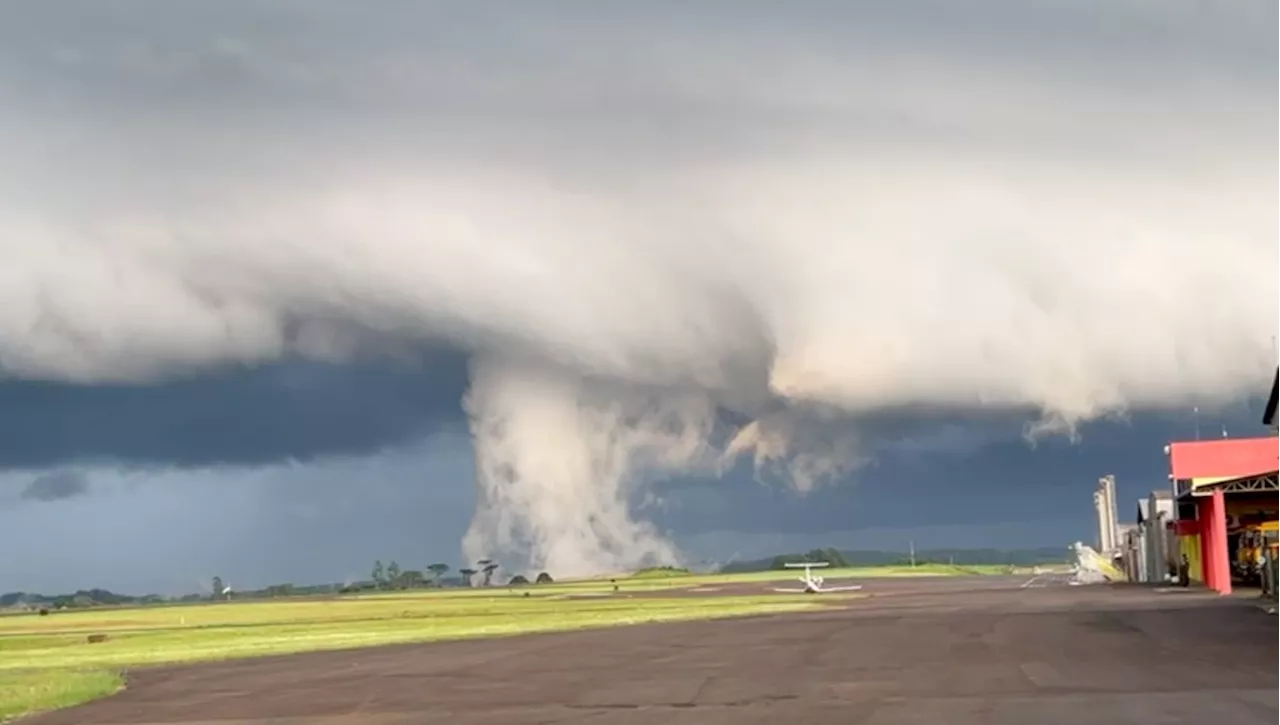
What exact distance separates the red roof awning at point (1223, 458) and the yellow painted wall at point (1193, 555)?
46.0 ft

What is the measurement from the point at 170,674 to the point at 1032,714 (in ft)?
102

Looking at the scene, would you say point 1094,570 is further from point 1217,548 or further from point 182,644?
point 182,644

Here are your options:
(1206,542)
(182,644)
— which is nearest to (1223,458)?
(1206,542)

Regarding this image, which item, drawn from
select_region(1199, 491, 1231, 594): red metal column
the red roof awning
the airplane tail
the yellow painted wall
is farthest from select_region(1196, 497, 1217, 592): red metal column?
the airplane tail

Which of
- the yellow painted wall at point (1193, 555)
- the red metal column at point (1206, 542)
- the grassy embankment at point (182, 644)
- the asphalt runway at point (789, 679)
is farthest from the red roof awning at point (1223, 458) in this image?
the asphalt runway at point (789, 679)

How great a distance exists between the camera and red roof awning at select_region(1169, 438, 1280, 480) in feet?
368

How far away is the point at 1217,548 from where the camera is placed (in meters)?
77.4

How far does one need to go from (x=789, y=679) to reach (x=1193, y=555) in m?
73.5

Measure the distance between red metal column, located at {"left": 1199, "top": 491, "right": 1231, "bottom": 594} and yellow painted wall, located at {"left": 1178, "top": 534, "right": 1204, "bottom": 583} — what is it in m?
11.1

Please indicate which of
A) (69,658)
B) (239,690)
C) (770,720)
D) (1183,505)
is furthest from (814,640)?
(1183,505)

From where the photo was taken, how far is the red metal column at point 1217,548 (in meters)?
75.9

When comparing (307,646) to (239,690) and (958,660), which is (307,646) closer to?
(239,690)

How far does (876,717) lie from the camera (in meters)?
23.6

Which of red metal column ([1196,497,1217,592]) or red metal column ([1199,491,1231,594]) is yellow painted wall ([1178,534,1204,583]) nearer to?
red metal column ([1196,497,1217,592])
